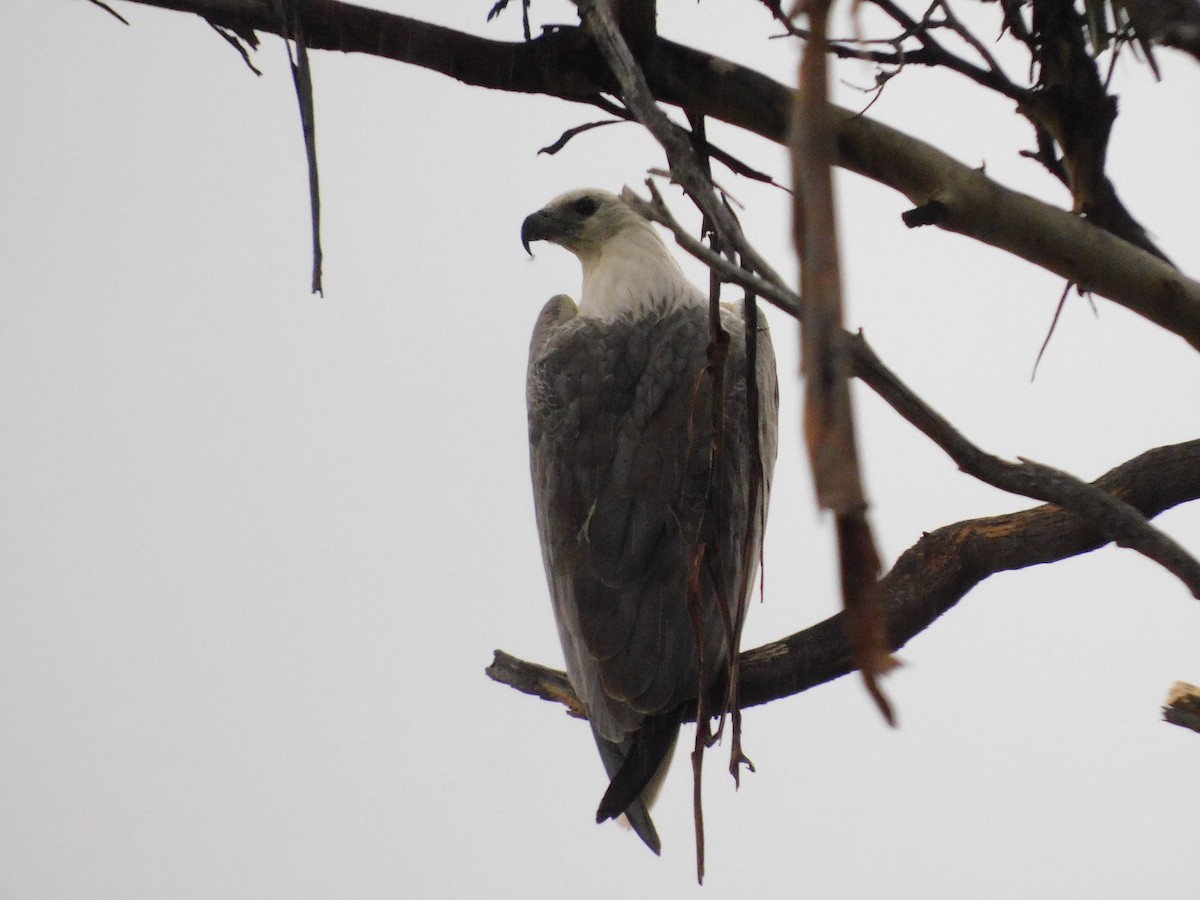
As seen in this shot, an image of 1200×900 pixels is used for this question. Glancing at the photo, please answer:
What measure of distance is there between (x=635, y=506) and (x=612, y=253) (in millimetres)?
1381

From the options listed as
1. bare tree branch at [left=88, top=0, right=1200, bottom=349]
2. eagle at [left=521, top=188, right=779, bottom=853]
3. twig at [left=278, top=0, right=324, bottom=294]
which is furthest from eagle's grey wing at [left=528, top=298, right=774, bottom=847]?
twig at [left=278, top=0, right=324, bottom=294]

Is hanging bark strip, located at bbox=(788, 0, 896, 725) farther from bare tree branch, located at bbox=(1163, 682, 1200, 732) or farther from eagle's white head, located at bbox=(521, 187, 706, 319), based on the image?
eagle's white head, located at bbox=(521, 187, 706, 319)

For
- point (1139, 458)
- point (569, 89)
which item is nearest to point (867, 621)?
point (569, 89)

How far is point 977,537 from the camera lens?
2619 mm

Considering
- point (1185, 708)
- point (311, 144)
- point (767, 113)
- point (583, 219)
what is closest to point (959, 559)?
point (1185, 708)

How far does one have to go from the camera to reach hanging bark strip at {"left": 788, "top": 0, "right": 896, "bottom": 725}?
25.1 inches

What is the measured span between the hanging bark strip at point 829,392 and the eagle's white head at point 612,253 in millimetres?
3240

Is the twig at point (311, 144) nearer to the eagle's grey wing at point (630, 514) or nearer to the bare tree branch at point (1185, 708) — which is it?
the eagle's grey wing at point (630, 514)

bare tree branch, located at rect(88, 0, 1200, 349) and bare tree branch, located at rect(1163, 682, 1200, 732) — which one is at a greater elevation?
bare tree branch, located at rect(88, 0, 1200, 349)

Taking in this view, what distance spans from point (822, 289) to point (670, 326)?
10.4 ft

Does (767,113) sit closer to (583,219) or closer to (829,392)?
(829,392)

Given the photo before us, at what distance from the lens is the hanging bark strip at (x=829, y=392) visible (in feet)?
2.09

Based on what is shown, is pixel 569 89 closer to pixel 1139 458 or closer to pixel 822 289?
pixel 1139 458

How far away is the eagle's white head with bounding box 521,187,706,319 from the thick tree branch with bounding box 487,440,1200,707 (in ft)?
4.56
